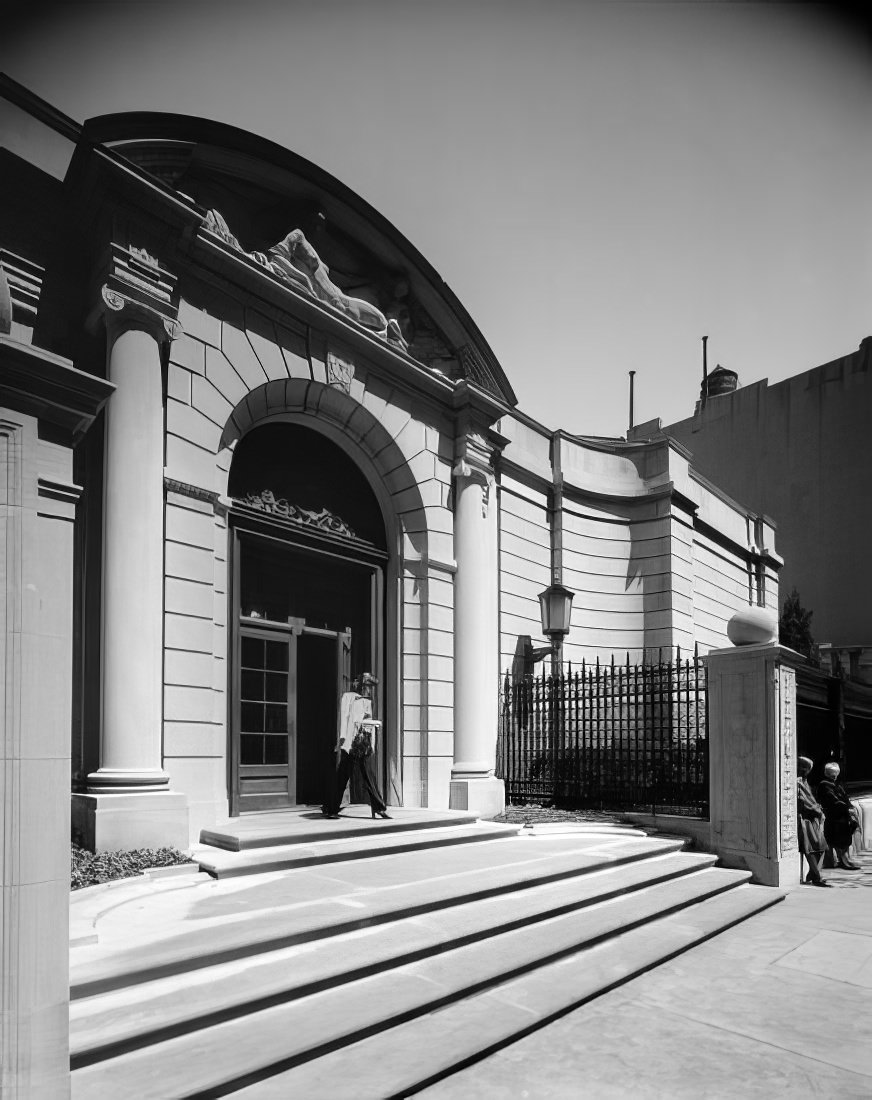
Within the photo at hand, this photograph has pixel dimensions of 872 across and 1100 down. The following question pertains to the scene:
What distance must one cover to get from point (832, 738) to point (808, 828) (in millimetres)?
3798

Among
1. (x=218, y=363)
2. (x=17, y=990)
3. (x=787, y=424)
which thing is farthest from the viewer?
(x=787, y=424)

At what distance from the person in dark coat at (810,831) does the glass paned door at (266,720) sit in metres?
6.47

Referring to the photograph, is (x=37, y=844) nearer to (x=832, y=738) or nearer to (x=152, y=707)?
(x=152, y=707)

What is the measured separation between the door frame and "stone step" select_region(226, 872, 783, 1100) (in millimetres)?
5388

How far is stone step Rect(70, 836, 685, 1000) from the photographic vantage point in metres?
5.09

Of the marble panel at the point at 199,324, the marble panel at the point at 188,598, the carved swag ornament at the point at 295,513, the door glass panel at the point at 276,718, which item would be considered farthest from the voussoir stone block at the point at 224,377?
the door glass panel at the point at 276,718

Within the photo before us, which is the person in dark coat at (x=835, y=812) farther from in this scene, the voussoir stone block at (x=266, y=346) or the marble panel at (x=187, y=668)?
the voussoir stone block at (x=266, y=346)

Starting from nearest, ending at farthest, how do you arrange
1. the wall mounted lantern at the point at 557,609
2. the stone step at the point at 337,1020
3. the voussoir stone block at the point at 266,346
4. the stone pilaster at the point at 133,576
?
the stone step at the point at 337,1020, the stone pilaster at the point at 133,576, the voussoir stone block at the point at 266,346, the wall mounted lantern at the point at 557,609

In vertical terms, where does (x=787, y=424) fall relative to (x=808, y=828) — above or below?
above

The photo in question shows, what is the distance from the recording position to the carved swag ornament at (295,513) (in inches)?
449

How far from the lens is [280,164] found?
37.1 ft

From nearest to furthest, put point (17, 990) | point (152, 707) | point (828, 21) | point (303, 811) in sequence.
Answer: point (17, 990) → point (828, 21) → point (152, 707) → point (303, 811)

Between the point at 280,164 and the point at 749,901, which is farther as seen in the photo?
the point at 280,164

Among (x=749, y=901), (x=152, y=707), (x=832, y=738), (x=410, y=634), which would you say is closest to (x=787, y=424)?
(x=832, y=738)
